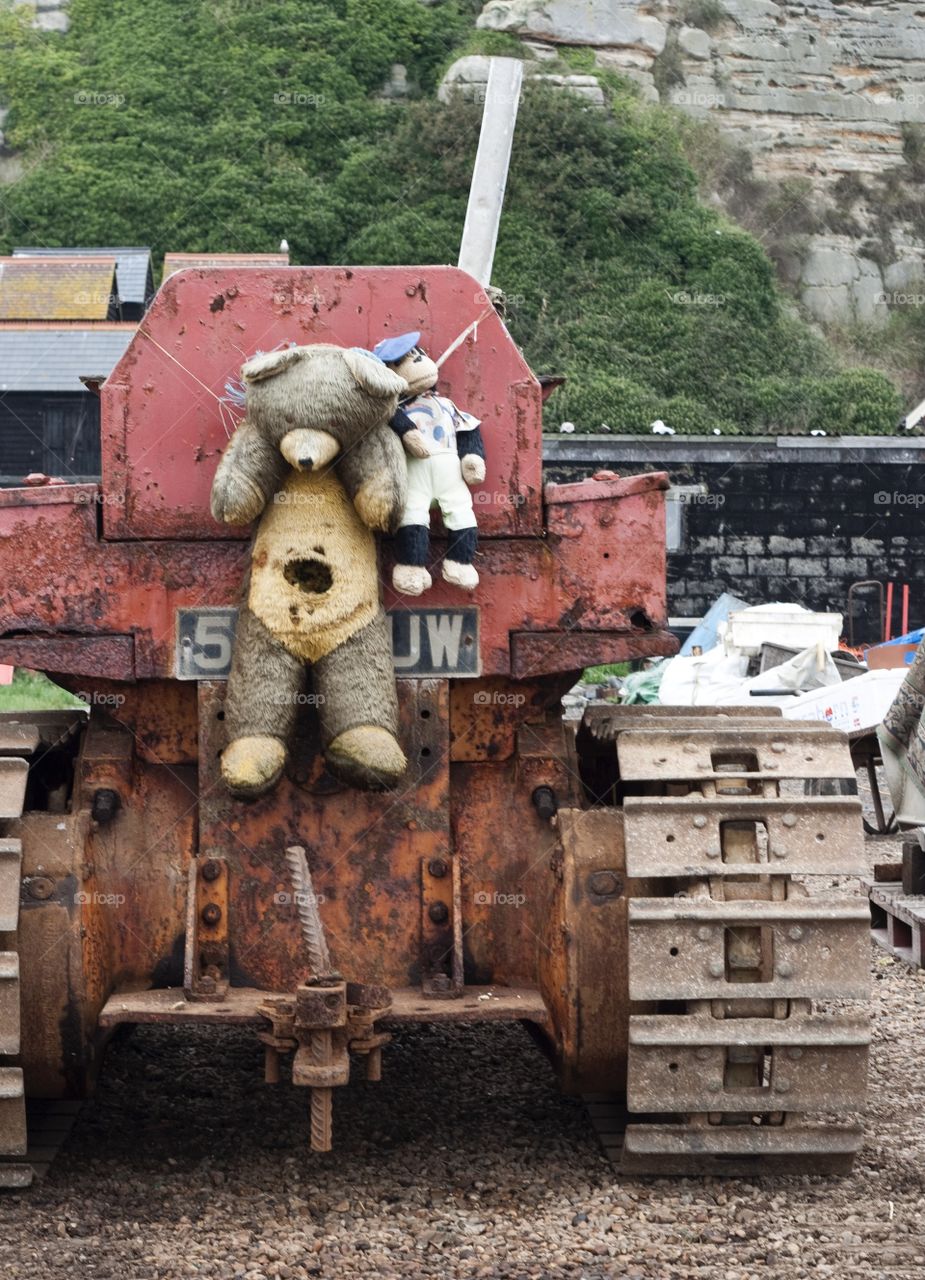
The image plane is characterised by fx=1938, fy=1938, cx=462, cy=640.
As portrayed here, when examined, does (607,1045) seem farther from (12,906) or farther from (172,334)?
(172,334)

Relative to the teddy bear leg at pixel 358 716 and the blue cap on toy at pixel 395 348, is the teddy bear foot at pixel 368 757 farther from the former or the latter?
the blue cap on toy at pixel 395 348

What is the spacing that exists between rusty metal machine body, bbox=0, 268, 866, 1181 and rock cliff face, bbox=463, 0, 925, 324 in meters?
52.4

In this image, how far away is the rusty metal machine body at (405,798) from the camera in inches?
214

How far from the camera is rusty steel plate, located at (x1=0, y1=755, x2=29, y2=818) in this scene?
543cm

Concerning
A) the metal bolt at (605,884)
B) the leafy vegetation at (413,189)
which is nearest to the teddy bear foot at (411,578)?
the metal bolt at (605,884)

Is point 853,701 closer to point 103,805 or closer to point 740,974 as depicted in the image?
→ point 740,974

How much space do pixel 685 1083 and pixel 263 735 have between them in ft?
4.98

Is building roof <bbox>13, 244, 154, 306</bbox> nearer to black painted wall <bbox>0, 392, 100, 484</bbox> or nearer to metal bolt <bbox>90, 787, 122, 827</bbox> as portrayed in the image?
black painted wall <bbox>0, 392, 100, 484</bbox>

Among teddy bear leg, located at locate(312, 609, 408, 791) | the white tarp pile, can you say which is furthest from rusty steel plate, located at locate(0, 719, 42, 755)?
the white tarp pile

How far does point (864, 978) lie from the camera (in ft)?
17.5

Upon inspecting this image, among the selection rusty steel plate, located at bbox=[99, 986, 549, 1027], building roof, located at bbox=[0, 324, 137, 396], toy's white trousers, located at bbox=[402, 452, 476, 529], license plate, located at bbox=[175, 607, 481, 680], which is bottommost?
rusty steel plate, located at bbox=[99, 986, 549, 1027]

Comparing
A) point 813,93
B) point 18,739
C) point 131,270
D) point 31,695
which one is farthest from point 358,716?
point 813,93

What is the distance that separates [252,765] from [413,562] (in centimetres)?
78

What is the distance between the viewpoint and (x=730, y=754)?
18.7 feet
